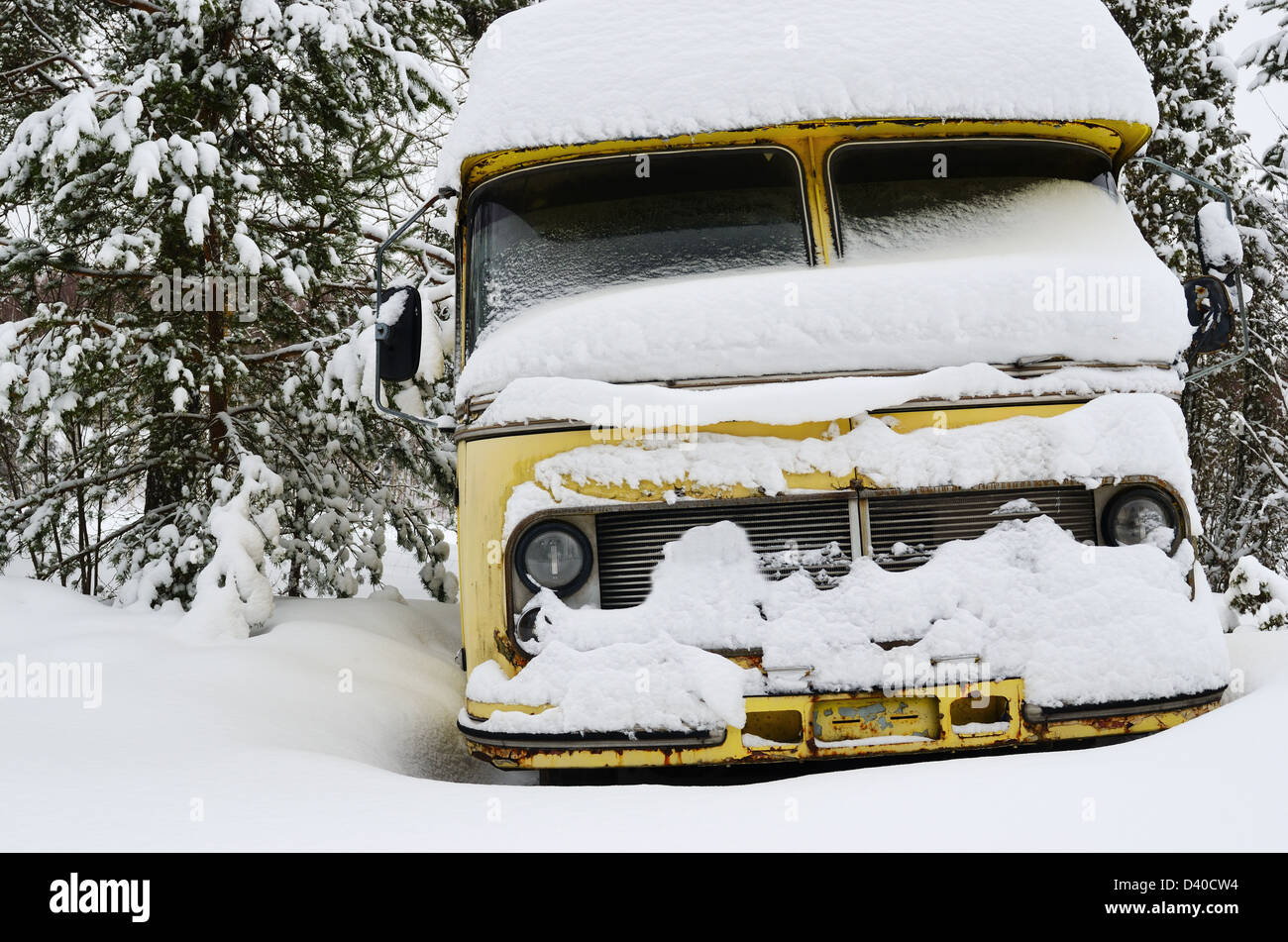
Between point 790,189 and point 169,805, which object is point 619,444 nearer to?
point 790,189

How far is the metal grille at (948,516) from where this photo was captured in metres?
2.96

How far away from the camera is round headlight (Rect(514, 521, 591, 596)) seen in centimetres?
297

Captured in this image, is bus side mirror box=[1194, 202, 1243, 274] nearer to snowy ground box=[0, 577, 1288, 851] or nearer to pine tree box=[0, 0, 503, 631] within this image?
snowy ground box=[0, 577, 1288, 851]

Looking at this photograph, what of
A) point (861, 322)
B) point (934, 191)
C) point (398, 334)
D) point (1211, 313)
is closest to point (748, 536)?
point (861, 322)

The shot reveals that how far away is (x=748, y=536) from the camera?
2949 millimetres

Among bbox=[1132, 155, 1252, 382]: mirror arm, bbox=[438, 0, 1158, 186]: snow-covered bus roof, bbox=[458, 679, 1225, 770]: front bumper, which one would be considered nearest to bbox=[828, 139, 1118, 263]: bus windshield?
bbox=[438, 0, 1158, 186]: snow-covered bus roof

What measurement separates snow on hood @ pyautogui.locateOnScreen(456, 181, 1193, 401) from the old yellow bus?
12 mm

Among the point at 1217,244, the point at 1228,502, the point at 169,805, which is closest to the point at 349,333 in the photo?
the point at 169,805

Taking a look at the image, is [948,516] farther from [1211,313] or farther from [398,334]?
[398,334]

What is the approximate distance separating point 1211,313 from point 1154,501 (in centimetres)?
147

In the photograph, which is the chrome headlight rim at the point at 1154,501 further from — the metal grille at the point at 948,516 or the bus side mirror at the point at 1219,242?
the bus side mirror at the point at 1219,242

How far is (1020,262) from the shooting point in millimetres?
3318

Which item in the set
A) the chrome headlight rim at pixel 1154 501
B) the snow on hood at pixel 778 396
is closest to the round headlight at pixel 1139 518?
the chrome headlight rim at pixel 1154 501

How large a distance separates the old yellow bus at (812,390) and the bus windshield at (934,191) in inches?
0.4
